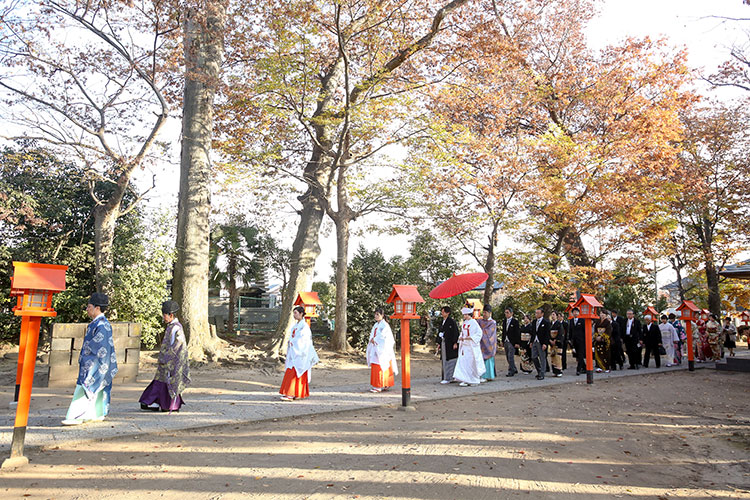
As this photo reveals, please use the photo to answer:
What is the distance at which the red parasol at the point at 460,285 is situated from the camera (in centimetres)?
1066

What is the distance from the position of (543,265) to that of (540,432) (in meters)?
11.8

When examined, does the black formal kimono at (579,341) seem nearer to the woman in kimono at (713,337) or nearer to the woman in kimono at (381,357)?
the woman in kimono at (381,357)

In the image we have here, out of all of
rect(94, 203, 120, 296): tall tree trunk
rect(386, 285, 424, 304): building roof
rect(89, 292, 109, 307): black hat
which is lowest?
rect(89, 292, 109, 307): black hat

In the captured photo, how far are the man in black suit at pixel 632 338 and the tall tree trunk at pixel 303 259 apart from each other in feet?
33.4

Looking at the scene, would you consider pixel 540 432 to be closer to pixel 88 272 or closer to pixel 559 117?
pixel 88 272

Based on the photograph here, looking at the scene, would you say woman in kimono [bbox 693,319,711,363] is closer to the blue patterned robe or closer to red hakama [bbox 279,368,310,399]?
red hakama [bbox 279,368,310,399]

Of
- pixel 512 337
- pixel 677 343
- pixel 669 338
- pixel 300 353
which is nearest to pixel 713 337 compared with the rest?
pixel 677 343

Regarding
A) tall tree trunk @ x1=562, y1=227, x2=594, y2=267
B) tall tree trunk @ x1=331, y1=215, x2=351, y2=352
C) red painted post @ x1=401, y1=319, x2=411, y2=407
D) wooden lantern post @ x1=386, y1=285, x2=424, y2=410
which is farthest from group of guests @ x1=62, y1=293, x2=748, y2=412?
tall tree trunk @ x1=331, y1=215, x2=351, y2=352

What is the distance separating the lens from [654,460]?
5.67 meters

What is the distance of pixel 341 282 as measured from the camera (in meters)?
17.1

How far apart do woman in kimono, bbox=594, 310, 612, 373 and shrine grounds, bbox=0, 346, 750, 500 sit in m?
5.49

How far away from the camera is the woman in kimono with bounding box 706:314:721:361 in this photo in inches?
705

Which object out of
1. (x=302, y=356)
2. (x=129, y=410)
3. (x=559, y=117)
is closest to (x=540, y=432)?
(x=302, y=356)

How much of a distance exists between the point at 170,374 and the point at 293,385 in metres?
2.19
